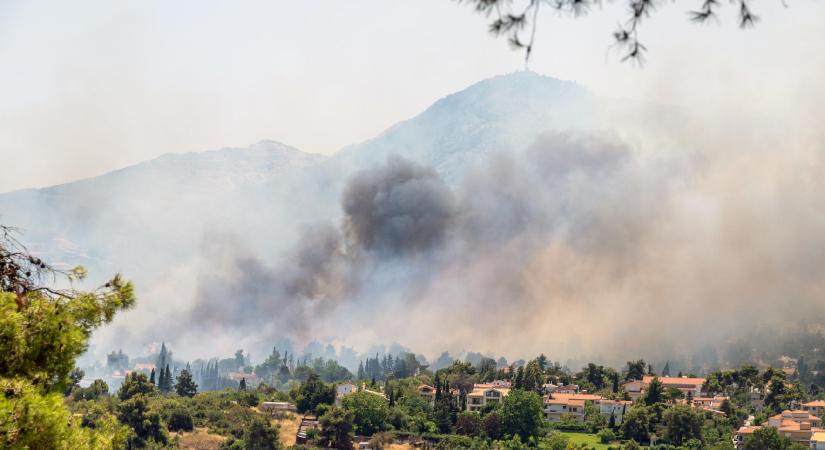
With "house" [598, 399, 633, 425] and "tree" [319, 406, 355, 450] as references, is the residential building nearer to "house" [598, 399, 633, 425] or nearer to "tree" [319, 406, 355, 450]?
"tree" [319, 406, 355, 450]

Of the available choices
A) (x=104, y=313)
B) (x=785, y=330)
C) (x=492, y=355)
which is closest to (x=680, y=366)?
(x=785, y=330)

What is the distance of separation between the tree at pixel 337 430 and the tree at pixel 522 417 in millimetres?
10012

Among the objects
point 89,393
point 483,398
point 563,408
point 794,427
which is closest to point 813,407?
point 794,427

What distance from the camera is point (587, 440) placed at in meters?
63.7

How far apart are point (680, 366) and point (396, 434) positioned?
9948cm

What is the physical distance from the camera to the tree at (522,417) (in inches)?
2522

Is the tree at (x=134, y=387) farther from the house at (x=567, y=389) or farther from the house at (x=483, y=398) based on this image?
the house at (x=567, y=389)

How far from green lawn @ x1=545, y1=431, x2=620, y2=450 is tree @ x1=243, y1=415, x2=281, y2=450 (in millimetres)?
17558

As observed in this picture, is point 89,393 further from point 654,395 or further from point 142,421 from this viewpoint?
point 654,395

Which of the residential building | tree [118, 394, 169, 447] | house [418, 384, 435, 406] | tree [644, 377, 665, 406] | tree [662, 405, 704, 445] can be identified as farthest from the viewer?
house [418, 384, 435, 406]

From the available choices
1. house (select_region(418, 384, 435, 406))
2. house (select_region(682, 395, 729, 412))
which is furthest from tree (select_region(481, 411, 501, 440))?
house (select_region(682, 395, 729, 412))

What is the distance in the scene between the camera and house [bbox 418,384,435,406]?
76512 mm

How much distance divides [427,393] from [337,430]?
1927 centimetres

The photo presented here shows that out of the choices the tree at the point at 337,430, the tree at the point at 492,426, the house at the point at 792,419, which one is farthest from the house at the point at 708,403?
the tree at the point at 337,430
